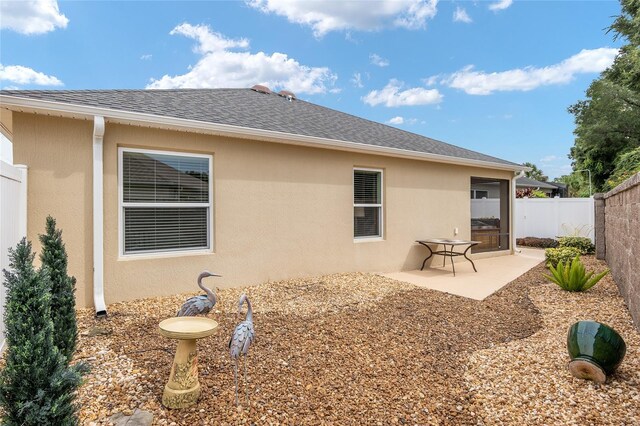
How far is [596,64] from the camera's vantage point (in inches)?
802

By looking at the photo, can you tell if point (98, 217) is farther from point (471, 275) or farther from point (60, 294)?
point (471, 275)

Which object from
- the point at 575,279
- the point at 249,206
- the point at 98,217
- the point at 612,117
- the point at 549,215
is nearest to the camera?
the point at 98,217

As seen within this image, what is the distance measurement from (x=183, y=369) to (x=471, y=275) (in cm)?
700

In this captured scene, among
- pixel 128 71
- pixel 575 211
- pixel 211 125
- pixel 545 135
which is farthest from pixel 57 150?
pixel 545 135

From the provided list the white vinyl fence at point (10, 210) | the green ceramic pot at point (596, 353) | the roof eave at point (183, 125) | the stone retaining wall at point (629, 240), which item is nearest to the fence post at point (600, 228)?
the stone retaining wall at point (629, 240)

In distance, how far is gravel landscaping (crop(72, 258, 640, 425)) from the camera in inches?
102

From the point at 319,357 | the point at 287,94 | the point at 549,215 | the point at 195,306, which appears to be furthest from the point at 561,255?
the point at 287,94

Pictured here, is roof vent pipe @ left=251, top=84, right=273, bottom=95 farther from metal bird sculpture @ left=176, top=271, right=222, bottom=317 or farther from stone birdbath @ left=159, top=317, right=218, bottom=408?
stone birdbath @ left=159, top=317, right=218, bottom=408

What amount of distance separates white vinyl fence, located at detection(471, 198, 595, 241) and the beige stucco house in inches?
135

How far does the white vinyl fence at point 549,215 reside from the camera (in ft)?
37.9

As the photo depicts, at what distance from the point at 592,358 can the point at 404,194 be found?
5.86 metres

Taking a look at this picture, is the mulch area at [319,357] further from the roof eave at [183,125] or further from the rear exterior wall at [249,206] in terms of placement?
the roof eave at [183,125]

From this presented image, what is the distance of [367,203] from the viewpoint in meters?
8.09

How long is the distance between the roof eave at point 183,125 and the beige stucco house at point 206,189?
20 millimetres
